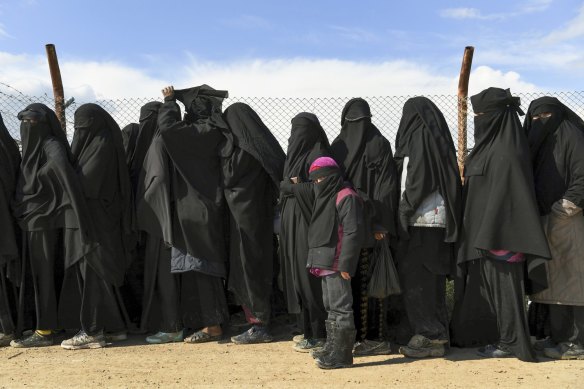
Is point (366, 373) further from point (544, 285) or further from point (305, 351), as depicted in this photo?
point (544, 285)

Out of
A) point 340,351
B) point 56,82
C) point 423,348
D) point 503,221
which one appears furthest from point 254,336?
point 56,82

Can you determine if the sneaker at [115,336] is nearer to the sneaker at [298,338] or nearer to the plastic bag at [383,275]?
the sneaker at [298,338]

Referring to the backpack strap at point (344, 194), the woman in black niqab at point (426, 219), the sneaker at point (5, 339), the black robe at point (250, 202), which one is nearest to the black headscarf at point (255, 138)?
the black robe at point (250, 202)

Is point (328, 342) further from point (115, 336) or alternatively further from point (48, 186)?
point (48, 186)

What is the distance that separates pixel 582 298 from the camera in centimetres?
438

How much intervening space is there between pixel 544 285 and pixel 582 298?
0.28m

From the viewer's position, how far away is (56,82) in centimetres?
595

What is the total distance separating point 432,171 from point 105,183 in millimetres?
2601

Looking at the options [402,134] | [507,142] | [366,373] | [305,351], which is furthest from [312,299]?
[507,142]

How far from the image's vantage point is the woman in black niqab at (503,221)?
14.2 feet

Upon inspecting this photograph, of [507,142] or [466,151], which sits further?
[466,151]

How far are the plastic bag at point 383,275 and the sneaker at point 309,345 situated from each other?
1.89ft

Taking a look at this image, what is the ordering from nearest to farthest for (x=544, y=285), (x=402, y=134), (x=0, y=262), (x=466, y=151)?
(x=544, y=285), (x=402, y=134), (x=0, y=262), (x=466, y=151)

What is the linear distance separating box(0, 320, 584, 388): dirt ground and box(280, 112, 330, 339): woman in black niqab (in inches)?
12.5
